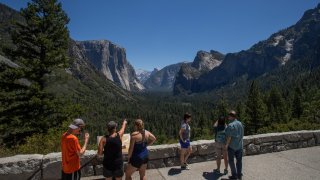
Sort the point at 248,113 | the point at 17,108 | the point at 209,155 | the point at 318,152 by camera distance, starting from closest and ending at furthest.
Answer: the point at 209,155
the point at 318,152
the point at 17,108
the point at 248,113

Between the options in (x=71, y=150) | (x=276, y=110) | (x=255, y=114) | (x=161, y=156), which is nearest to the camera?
(x=71, y=150)

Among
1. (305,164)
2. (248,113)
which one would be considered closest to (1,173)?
(305,164)

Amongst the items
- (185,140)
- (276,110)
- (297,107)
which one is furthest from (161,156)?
(297,107)

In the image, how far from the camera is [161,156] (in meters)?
8.79

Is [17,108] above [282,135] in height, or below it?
above

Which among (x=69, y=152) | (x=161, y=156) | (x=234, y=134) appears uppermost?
(x=234, y=134)

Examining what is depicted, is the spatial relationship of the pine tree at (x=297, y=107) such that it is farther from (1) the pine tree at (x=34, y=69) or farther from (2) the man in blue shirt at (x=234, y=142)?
(2) the man in blue shirt at (x=234, y=142)

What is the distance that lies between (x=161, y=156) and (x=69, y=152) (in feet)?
11.6

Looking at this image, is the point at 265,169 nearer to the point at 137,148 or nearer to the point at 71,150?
the point at 137,148

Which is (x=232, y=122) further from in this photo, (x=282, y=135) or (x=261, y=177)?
(x=282, y=135)

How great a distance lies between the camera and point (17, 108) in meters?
17.3

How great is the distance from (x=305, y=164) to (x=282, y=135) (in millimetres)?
1683

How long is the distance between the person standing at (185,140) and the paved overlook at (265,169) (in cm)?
32

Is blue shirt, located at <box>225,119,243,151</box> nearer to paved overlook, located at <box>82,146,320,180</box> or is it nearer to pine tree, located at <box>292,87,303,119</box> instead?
paved overlook, located at <box>82,146,320,180</box>
